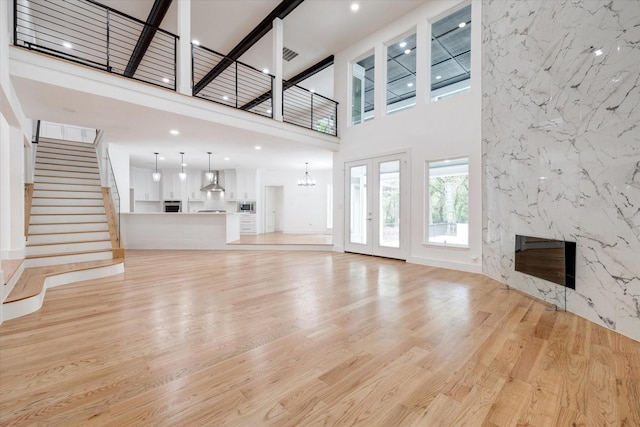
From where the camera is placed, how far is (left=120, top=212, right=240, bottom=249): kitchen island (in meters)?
7.89

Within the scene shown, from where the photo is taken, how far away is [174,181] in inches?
467

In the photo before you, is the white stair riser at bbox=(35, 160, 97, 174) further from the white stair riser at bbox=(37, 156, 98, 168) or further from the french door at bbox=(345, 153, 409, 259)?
the french door at bbox=(345, 153, 409, 259)

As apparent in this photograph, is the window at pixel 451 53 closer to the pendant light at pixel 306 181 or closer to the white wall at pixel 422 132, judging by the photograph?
the white wall at pixel 422 132

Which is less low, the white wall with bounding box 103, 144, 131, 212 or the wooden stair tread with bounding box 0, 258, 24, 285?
the white wall with bounding box 103, 144, 131, 212

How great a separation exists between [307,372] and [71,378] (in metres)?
1.55

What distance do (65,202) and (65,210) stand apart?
0.31 meters

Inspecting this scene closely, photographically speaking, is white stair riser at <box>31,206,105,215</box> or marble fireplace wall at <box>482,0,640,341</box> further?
white stair riser at <box>31,206,105,215</box>

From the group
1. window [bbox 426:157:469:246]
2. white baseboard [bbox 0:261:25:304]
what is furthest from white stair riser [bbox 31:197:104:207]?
window [bbox 426:157:469:246]

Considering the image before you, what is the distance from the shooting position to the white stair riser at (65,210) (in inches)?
218

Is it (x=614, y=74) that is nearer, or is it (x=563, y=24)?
(x=614, y=74)

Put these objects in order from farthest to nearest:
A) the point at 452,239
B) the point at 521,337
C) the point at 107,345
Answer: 1. the point at 452,239
2. the point at 521,337
3. the point at 107,345

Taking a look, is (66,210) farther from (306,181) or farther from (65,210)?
(306,181)

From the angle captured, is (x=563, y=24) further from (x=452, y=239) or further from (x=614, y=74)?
(x=452, y=239)

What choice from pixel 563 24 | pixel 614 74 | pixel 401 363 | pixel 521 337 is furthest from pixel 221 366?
pixel 563 24
